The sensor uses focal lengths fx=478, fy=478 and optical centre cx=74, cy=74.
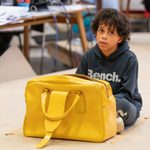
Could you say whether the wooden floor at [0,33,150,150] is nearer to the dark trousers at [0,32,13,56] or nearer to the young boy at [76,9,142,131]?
the young boy at [76,9,142,131]

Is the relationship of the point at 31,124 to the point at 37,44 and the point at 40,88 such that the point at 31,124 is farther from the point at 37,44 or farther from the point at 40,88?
the point at 37,44

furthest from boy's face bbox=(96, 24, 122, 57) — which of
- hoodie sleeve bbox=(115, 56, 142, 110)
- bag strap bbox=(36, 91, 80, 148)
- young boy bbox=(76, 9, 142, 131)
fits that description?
bag strap bbox=(36, 91, 80, 148)

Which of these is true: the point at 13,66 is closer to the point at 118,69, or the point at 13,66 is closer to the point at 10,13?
the point at 10,13

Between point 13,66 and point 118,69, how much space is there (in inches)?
70.2

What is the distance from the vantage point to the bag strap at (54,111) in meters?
1.90

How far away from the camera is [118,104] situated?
213cm

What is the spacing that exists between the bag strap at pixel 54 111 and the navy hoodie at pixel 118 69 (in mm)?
336

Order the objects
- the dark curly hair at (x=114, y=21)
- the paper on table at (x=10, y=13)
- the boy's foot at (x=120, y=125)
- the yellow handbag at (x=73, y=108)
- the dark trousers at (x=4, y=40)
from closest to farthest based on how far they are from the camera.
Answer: the yellow handbag at (x=73, y=108), the boy's foot at (x=120, y=125), the dark curly hair at (x=114, y=21), the paper on table at (x=10, y=13), the dark trousers at (x=4, y=40)

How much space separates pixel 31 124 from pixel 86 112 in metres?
0.26

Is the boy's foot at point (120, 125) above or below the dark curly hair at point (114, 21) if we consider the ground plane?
below

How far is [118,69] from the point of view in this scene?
219cm

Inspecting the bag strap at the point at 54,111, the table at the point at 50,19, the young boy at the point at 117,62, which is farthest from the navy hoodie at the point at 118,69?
the table at the point at 50,19

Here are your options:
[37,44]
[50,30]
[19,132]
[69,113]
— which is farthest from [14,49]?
[50,30]

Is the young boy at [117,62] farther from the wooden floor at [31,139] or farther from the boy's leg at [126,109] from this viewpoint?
the wooden floor at [31,139]
